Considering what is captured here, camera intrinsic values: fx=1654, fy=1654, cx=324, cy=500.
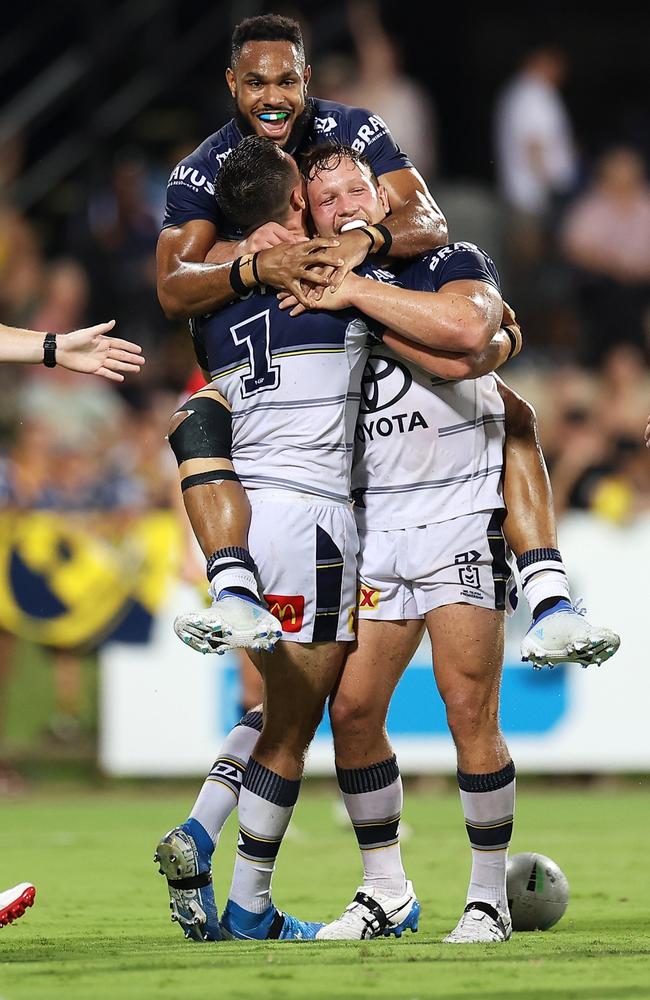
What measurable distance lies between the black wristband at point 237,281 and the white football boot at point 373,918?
1.97 meters

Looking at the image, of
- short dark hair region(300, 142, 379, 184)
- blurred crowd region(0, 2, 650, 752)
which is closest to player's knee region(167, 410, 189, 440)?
short dark hair region(300, 142, 379, 184)

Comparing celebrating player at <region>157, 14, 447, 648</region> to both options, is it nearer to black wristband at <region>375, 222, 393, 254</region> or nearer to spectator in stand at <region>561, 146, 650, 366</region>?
black wristband at <region>375, 222, 393, 254</region>

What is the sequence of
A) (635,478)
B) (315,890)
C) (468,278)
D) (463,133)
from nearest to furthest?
(468,278)
(315,890)
(635,478)
(463,133)

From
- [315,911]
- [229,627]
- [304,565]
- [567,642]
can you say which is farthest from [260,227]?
[315,911]

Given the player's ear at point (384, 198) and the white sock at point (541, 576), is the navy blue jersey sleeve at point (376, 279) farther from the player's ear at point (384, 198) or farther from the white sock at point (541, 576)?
the white sock at point (541, 576)

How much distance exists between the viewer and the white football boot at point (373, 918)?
527 cm

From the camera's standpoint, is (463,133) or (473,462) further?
(463,133)

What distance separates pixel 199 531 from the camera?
17.1 ft

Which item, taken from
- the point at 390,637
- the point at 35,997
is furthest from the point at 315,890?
the point at 35,997

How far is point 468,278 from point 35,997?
252 cm

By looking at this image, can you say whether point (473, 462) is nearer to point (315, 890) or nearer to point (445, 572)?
point (445, 572)

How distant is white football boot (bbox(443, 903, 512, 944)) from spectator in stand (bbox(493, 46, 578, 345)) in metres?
10.3

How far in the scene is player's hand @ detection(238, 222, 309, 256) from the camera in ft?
17.4

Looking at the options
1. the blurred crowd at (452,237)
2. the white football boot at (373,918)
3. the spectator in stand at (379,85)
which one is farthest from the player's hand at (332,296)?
the spectator in stand at (379,85)
